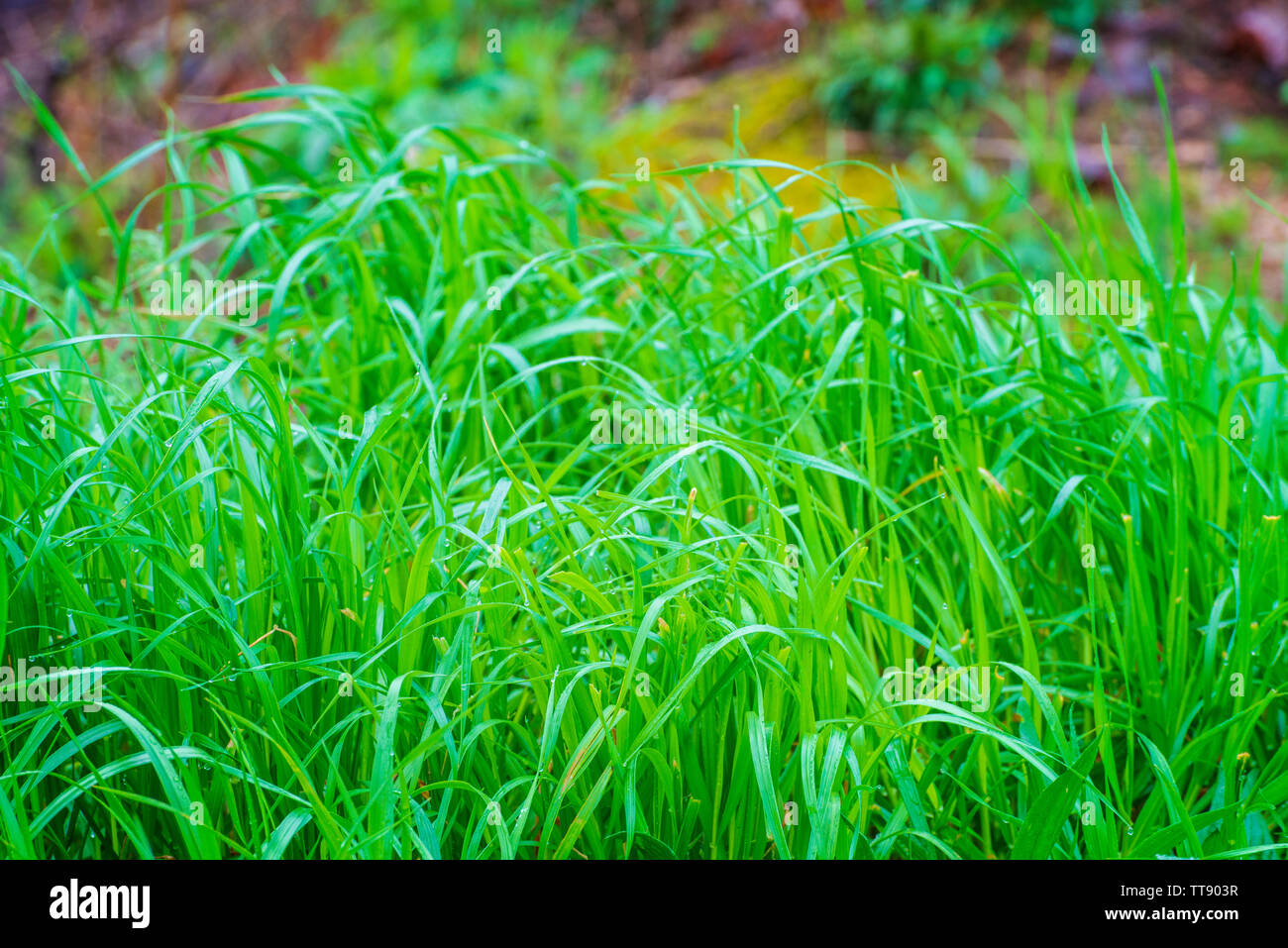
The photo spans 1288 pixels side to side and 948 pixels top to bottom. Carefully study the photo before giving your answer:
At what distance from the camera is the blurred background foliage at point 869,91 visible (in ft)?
14.3

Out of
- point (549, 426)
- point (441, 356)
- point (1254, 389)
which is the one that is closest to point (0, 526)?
point (441, 356)

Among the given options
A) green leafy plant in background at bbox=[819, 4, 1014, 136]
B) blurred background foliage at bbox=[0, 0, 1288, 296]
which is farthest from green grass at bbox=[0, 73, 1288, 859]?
green leafy plant in background at bbox=[819, 4, 1014, 136]

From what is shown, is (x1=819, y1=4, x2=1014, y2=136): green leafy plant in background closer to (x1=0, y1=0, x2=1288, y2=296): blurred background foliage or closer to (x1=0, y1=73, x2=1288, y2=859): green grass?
(x1=0, y1=0, x2=1288, y2=296): blurred background foliage

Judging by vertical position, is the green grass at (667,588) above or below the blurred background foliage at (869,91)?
below

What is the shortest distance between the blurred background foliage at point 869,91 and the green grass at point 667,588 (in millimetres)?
2189

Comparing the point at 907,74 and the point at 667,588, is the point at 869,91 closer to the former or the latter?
the point at 907,74

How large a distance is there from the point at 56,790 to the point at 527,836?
0.65m

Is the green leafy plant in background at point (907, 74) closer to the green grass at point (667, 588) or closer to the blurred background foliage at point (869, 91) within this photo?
the blurred background foliage at point (869, 91)

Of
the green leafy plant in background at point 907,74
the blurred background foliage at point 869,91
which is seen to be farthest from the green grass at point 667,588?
the green leafy plant in background at point 907,74

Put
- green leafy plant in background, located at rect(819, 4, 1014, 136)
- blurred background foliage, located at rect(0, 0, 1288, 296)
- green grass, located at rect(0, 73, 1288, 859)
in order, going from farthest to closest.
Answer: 1. green leafy plant in background, located at rect(819, 4, 1014, 136)
2. blurred background foliage, located at rect(0, 0, 1288, 296)
3. green grass, located at rect(0, 73, 1288, 859)

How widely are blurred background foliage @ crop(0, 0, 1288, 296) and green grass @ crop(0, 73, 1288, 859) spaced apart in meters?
2.19

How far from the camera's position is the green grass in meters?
1.44

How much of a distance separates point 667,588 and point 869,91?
3.57 m
